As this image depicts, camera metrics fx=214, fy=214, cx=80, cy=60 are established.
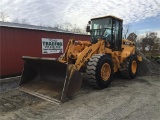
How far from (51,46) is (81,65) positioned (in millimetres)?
5487

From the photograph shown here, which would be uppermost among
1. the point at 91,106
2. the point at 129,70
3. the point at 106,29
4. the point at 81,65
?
the point at 106,29

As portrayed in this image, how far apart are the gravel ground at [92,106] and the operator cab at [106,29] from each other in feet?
6.80

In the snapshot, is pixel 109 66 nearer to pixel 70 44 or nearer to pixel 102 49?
pixel 102 49

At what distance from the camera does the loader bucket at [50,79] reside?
220 inches

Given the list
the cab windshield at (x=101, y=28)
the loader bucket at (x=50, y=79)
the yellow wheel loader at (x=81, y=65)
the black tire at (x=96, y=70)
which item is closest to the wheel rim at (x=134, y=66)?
the yellow wheel loader at (x=81, y=65)

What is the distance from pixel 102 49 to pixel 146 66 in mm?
3994

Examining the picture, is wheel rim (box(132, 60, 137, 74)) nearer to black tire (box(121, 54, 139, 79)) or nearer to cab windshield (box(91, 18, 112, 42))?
black tire (box(121, 54, 139, 79))

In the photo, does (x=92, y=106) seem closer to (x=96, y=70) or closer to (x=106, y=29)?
(x=96, y=70)

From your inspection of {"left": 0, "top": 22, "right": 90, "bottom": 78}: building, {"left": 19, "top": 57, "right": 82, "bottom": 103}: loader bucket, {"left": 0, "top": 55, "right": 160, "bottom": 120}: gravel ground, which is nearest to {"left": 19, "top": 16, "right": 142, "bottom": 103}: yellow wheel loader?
{"left": 19, "top": 57, "right": 82, "bottom": 103}: loader bucket

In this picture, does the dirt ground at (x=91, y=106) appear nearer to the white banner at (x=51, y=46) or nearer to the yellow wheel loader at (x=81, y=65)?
the yellow wheel loader at (x=81, y=65)

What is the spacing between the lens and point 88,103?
5.59 meters

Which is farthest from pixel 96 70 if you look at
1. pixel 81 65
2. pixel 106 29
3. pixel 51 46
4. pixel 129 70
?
pixel 51 46

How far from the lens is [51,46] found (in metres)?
12.0

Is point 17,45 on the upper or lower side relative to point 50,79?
upper
